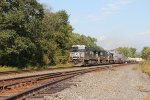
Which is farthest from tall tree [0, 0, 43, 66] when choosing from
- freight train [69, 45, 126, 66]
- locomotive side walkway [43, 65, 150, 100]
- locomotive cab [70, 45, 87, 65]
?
locomotive side walkway [43, 65, 150, 100]

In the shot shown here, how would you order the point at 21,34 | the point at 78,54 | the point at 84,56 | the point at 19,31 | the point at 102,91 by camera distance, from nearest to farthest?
1. the point at 102,91
2. the point at 19,31
3. the point at 21,34
4. the point at 84,56
5. the point at 78,54

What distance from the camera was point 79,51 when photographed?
54875mm

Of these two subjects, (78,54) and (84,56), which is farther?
(78,54)

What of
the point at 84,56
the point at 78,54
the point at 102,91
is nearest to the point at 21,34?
the point at 78,54

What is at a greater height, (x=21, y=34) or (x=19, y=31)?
(x=19, y=31)

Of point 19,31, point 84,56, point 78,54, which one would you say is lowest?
point 84,56

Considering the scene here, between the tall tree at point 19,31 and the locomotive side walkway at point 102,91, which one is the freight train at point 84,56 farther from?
the locomotive side walkway at point 102,91

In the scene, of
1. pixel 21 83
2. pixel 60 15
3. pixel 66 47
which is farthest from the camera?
pixel 60 15

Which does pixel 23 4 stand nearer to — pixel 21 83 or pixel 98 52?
pixel 98 52

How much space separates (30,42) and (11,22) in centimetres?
330

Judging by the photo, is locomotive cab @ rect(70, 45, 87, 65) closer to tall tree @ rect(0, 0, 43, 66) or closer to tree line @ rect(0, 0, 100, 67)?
tree line @ rect(0, 0, 100, 67)

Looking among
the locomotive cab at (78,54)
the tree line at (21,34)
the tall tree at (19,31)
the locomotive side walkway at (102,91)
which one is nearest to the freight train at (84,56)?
the locomotive cab at (78,54)

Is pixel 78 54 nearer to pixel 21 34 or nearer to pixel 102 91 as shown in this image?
pixel 21 34

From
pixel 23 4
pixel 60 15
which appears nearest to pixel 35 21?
pixel 23 4
